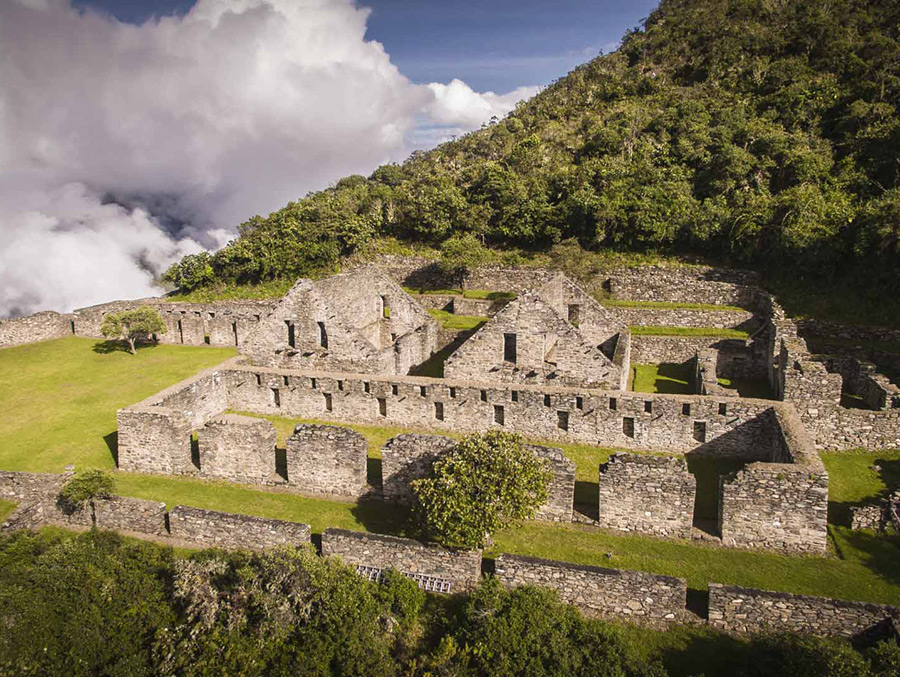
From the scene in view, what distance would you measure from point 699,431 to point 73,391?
2791 centimetres

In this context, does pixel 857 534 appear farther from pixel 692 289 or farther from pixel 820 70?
pixel 820 70

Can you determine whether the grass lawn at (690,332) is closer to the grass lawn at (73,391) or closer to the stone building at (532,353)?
the stone building at (532,353)

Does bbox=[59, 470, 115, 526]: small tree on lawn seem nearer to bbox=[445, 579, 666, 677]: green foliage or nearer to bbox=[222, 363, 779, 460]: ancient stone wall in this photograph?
bbox=[222, 363, 779, 460]: ancient stone wall

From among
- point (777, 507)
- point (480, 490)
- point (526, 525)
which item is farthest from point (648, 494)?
point (480, 490)

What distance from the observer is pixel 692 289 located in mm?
37156

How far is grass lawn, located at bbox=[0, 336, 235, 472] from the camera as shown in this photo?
20922 millimetres

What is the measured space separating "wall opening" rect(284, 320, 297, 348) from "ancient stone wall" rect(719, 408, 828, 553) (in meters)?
18.1

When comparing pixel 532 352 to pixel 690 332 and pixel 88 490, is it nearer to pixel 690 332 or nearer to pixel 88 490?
pixel 690 332

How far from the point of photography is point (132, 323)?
3356cm

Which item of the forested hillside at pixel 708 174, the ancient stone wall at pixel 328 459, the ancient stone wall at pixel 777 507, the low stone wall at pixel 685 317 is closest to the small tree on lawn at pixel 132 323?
the forested hillside at pixel 708 174

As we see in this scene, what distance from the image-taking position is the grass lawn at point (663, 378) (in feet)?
85.9

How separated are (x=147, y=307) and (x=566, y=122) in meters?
57.0

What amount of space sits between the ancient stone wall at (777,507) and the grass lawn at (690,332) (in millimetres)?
16402

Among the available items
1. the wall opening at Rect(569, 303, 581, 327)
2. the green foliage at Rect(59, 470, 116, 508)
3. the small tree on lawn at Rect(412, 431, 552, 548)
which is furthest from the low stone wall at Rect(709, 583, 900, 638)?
the wall opening at Rect(569, 303, 581, 327)
